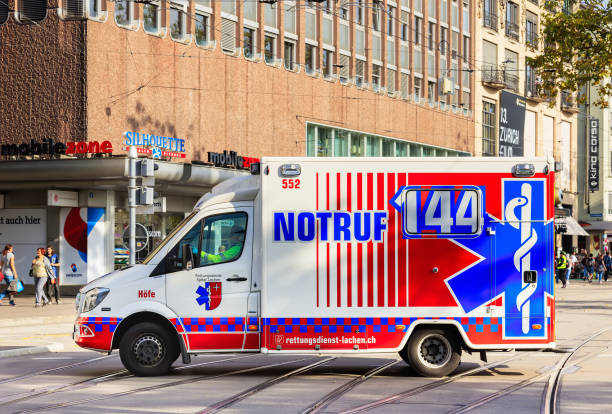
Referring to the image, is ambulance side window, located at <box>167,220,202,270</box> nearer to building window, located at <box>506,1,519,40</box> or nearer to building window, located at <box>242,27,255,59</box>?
building window, located at <box>242,27,255,59</box>

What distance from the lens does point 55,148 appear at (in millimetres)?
31844

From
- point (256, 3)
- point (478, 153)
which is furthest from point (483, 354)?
point (478, 153)

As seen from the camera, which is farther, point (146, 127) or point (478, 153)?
point (478, 153)

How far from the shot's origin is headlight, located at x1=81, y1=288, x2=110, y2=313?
12.9 metres

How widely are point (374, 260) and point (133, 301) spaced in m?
3.11

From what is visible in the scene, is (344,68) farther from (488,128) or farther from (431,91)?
(488,128)

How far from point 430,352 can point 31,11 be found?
2393 cm

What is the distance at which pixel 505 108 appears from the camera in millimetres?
62812

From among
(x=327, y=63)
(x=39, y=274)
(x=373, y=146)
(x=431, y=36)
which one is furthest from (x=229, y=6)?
(x=431, y=36)

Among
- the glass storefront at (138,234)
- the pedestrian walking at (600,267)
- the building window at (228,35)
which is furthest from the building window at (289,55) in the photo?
the pedestrian walking at (600,267)

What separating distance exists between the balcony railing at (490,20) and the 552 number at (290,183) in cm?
5016

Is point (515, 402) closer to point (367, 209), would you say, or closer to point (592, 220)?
point (367, 209)

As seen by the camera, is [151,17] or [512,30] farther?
[512,30]

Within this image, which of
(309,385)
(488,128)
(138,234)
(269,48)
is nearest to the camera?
(309,385)
